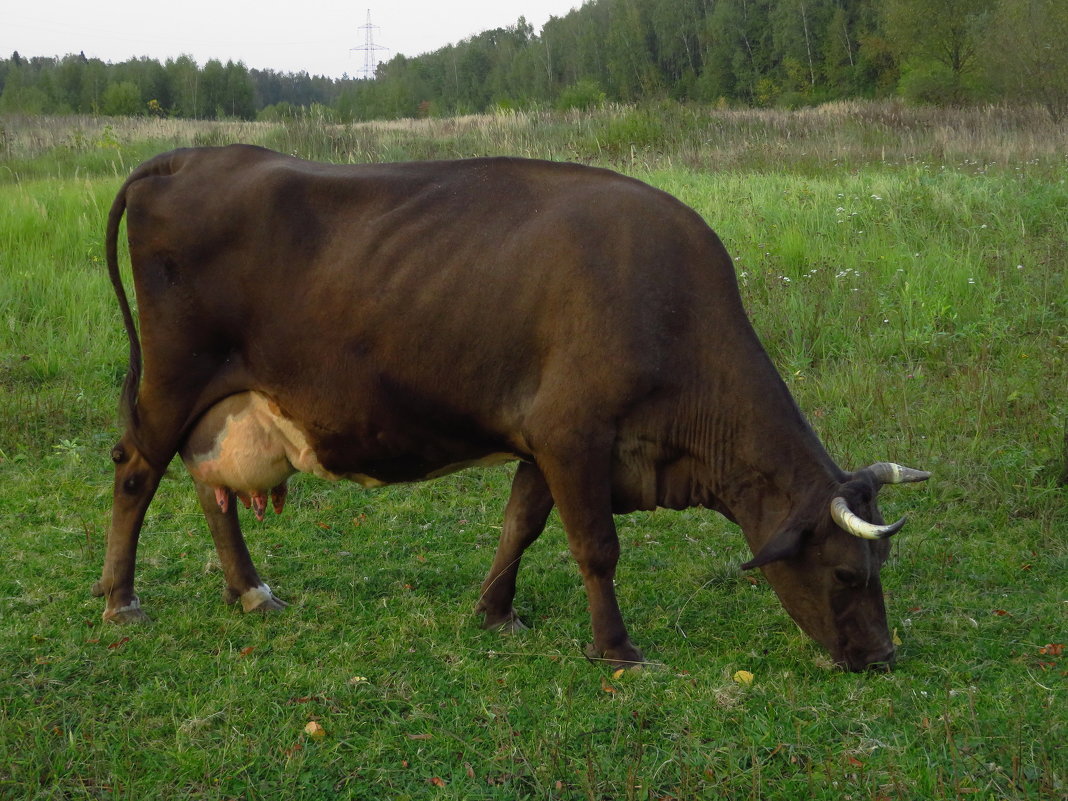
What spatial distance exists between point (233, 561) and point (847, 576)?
2966mm

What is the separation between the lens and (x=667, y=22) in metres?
56.3

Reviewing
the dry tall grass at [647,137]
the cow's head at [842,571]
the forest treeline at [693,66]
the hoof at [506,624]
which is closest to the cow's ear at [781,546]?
the cow's head at [842,571]

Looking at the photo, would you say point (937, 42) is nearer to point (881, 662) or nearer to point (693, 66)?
point (693, 66)

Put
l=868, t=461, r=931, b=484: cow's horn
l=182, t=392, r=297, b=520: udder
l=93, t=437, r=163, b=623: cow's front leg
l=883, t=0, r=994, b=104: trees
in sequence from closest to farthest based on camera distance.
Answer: l=868, t=461, r=931, b=484: cow's horn → l=182, t=392, r=297, b=520: udder → l=93, t=437, r=163, b=623: cow's front leg → l=883, t=0, r=994, b=104: trees

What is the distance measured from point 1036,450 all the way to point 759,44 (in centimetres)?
4844

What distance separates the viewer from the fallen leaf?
4223 millimetres

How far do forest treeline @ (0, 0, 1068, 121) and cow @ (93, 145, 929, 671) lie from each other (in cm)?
2086

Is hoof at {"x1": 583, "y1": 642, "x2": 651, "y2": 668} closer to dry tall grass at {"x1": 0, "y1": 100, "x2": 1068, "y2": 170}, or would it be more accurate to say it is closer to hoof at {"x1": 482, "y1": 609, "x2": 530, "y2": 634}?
hoof at {"x1": 482, "y1": 609, "x2": 530, "y2": 634}

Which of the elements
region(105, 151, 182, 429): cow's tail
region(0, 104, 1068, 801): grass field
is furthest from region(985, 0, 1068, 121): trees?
region(105, 151, 182, 429): cow's tail

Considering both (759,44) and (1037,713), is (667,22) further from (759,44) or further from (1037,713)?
(1037,713)

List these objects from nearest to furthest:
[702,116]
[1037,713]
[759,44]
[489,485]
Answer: [1037,713] → [489,485] → [702,116] → [759,44]

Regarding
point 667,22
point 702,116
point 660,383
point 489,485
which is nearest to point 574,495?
point 660,383

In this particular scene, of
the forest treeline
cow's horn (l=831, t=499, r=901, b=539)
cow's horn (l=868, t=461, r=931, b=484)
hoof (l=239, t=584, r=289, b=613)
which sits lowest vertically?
hoof (l=239, t=584, r=289, b=613)

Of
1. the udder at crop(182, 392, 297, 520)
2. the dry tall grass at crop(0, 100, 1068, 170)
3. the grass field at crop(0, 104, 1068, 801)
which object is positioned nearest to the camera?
the grass field at crop(0, 104, 1068, 801)
